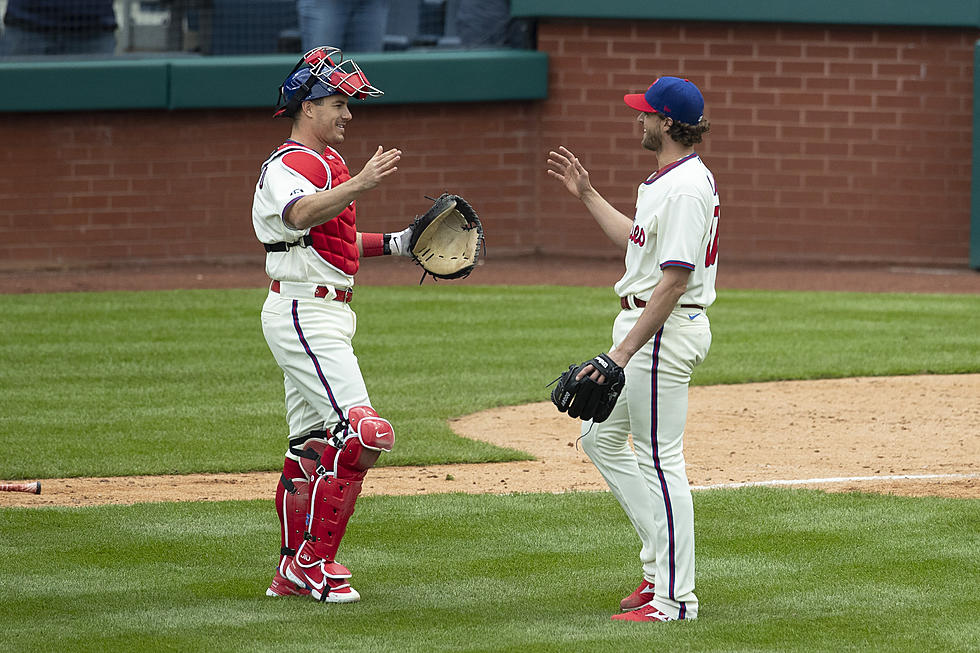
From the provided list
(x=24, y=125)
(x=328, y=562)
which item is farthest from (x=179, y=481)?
(x=24, y=125)

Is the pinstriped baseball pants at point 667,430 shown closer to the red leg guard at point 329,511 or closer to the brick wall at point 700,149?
the red leg guard at point 329,511

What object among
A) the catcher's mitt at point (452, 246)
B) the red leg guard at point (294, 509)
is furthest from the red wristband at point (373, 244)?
the red leg guard at point (294, 509)

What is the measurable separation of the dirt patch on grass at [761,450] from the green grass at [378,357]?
0.27 m

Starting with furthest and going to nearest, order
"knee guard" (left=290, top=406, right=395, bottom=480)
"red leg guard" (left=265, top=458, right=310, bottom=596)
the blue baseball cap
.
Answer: "red leg guard" (left=265, top=458, right=310, bottom=596) → "knee guard" (left=290, top=406, right=395, bottom=480) → the blue baseball cap

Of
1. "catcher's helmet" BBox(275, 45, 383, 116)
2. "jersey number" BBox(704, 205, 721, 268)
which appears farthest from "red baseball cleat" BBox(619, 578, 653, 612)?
"catcher's helmet" BBox(275, 45, 383, 116)

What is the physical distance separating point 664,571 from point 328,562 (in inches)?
49.3

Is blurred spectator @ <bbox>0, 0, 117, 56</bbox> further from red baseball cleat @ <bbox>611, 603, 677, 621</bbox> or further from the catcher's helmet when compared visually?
red baseball cleat @ <bbox>611, 603, 677, 621</bbox>

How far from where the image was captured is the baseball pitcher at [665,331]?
15.1 ft

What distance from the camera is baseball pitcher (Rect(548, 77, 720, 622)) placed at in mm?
4590

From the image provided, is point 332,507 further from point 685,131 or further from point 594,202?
point 685,131

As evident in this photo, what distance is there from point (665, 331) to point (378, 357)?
6.51 metres

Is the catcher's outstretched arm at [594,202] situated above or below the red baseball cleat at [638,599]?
above

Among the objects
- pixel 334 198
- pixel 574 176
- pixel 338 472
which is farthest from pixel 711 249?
pixel 338 472

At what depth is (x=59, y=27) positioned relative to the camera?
1550cm
